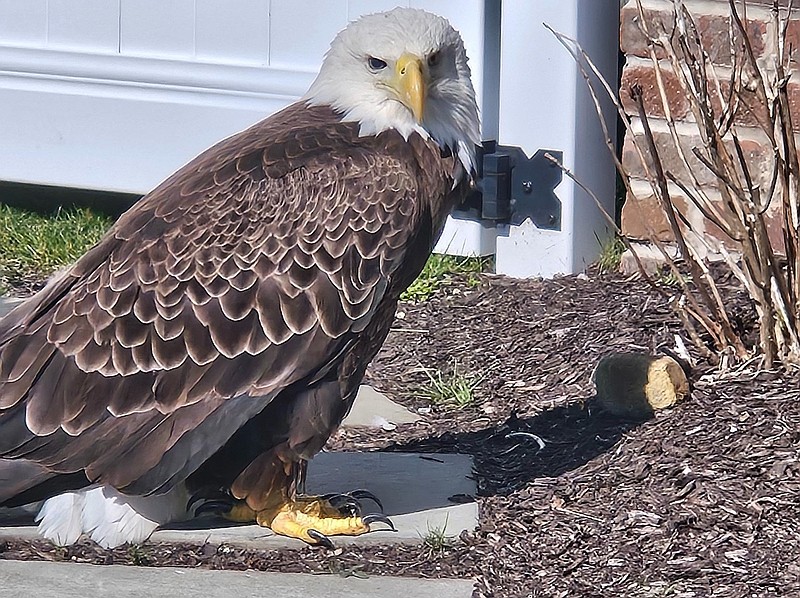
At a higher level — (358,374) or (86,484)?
(358,374)

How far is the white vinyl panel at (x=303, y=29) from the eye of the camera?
5840mm

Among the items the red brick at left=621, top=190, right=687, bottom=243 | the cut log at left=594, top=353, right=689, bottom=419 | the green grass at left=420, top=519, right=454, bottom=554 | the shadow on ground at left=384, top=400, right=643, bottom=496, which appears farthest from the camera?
the red brick at left=621, top=190, right=687, bottom=243

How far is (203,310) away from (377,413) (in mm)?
1118

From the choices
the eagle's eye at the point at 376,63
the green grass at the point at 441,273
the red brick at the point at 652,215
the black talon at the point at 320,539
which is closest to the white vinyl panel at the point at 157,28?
the green grass at the point at 441,273

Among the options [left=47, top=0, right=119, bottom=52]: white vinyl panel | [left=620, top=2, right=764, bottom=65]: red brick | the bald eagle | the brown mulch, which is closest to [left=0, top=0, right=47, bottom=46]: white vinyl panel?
[left=47, top=0, right=119, bottom=52]: white vinyl panel

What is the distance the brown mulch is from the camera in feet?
11.6

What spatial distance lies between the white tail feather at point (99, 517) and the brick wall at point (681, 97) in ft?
6.54

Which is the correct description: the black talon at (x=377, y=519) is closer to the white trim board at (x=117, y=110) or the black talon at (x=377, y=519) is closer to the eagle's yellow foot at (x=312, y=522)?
the eagle's yellow foot at (x=312, y=522)

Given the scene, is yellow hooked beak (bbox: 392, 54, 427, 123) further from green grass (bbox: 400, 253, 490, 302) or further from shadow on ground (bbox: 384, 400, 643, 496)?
green grass (bbox: 400, 253, 490, 302)

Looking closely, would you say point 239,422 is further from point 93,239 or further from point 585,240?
point 93,239

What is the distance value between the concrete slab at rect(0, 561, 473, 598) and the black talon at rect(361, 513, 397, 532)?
0.28 metres

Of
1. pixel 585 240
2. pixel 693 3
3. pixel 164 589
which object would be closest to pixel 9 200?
pixel 585 240

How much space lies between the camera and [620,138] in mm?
5680

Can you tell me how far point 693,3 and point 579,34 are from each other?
0.39 metres
